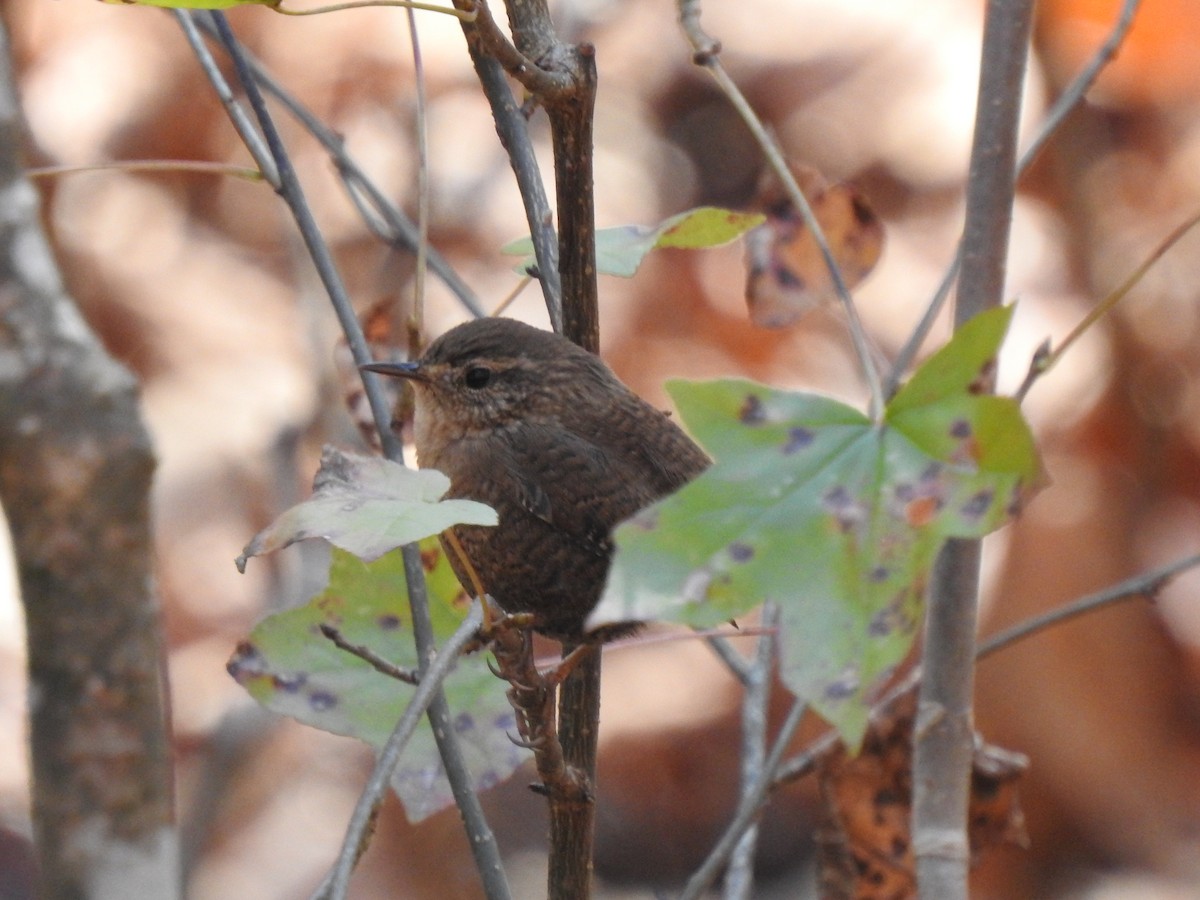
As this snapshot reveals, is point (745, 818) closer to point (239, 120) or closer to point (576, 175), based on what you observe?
point (576, 175)

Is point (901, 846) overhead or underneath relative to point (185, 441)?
underneath

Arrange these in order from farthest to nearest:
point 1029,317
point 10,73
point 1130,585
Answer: point 1029,317 < point 10,73 < point 1130,585

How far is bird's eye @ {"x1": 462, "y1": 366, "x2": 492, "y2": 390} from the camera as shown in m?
1.98

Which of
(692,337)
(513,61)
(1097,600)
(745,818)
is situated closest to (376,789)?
(513,61)

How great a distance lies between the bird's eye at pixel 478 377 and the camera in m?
1.98

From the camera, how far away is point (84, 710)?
6.65 feet

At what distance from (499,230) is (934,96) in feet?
3.77

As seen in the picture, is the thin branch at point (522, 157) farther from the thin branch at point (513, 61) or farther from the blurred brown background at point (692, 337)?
the blurred brown background at point (692, 337)

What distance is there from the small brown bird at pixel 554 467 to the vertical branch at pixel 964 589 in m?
0.34

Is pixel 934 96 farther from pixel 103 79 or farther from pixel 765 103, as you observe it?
pixel 103 79

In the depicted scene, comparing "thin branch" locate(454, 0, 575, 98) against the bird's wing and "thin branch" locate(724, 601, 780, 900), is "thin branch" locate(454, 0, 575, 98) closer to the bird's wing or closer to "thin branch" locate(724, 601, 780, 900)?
the bird's wing

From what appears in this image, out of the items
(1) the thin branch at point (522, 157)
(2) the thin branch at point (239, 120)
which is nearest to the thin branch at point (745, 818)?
(1) the thin branch at point (522, 157)

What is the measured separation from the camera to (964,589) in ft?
5.43

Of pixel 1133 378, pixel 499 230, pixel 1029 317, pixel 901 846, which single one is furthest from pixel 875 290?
pixel 901 846
